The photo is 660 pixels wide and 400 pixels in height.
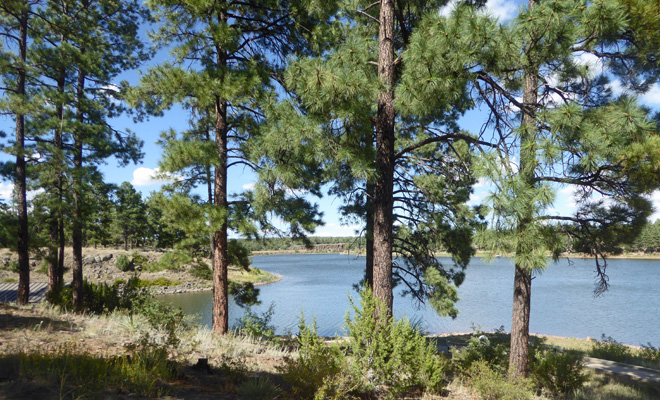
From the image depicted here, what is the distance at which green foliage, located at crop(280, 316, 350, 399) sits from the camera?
4082mm

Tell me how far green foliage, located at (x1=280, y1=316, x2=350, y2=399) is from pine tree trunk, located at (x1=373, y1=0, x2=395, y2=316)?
167cm

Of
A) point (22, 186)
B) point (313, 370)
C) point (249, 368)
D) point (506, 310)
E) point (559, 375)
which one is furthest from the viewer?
point (506, 310)

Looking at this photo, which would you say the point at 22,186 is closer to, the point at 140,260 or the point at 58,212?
the point at 58,212

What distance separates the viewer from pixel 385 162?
621 centimetres

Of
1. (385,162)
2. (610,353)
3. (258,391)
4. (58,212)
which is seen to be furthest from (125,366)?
(610,353)

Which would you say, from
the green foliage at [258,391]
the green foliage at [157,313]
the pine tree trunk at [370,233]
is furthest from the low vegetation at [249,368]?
the pine tree trunk at [370,233]

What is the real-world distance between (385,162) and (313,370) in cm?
343

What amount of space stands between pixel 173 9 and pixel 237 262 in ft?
21.5

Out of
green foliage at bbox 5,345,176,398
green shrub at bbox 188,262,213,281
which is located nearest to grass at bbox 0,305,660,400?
green foliage at bbox 5,345,176,398

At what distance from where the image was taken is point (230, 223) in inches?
331

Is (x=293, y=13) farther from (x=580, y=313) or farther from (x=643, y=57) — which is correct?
(x=580, y=313)

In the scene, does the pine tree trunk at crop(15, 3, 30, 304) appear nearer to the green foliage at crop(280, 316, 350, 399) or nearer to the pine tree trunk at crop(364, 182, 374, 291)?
the pine tree trunk at crop(364, 182, 374, 291)

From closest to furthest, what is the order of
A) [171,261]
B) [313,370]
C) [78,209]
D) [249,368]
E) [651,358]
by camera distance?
[313,370] → [249,368] → [171,261] → [651,358] → [78,209]

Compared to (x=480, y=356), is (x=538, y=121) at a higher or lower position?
higher
